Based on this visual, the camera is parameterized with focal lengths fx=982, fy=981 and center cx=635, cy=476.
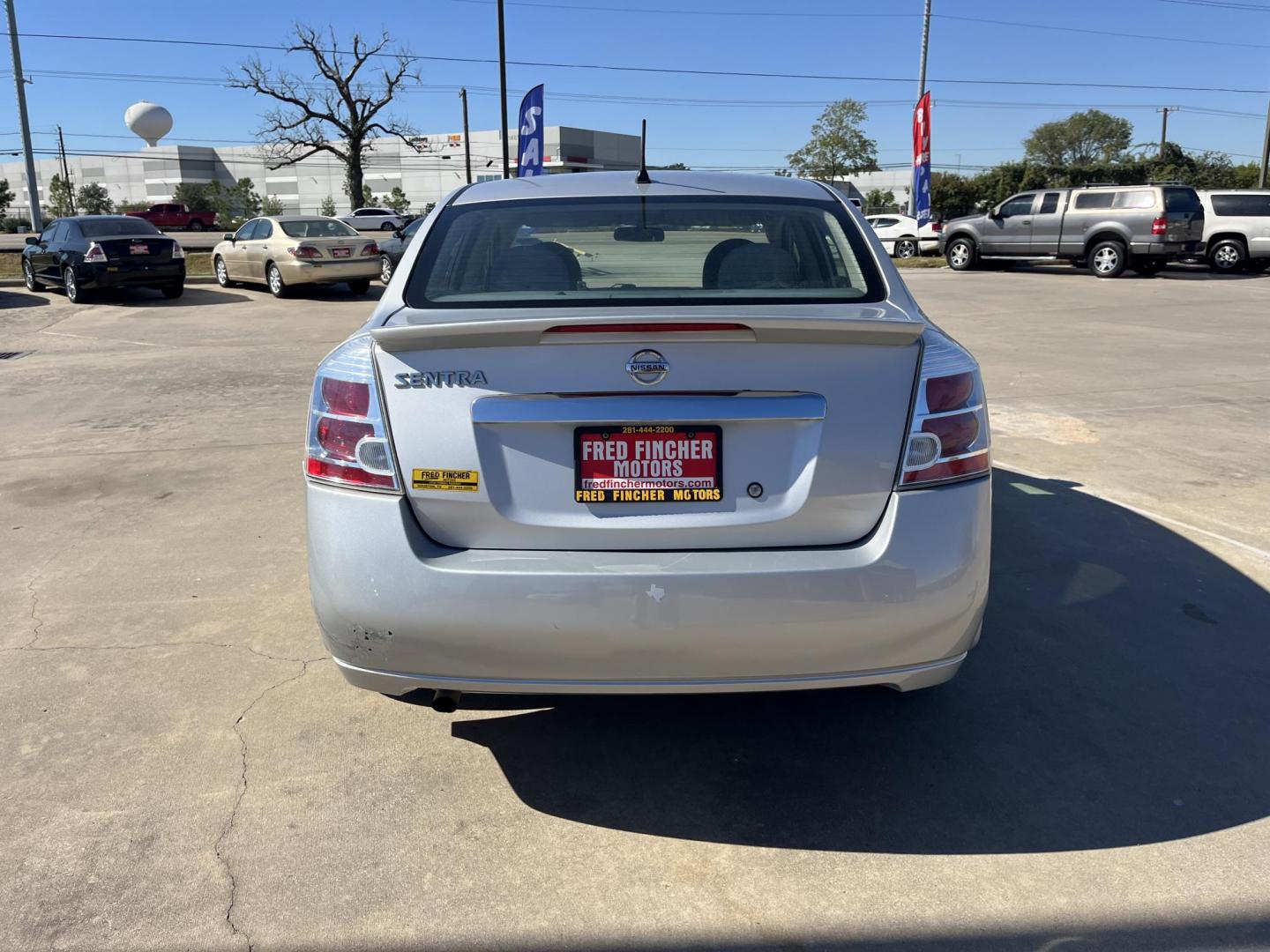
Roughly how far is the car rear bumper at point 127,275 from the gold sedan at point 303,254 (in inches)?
66.0

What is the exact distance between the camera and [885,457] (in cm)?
255

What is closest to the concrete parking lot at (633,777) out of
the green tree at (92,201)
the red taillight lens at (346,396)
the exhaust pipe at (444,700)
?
the exhaust pipe at (444,700)

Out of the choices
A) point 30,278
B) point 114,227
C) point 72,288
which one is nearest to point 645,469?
point 72,288

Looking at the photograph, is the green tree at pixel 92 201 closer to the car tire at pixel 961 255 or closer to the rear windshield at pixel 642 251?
the car tire at pixel 961 255

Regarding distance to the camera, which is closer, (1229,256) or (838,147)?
(1229,256)

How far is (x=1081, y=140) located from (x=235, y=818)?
95.5m

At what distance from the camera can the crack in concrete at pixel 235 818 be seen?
7.66 ft

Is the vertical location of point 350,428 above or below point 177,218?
below

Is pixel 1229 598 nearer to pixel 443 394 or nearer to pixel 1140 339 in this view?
pixel 443 394

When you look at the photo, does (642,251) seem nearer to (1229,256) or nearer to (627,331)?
(627,331)

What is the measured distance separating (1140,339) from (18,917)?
41.7 ft

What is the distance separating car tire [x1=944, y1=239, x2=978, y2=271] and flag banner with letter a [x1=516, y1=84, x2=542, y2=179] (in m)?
11.1

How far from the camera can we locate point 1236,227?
2250 centimetres

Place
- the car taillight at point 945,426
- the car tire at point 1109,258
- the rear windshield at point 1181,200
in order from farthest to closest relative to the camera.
A: the car tire at point 1109,258 → the rear windshield at point 1181,200 → the car taillight at point 945,426
